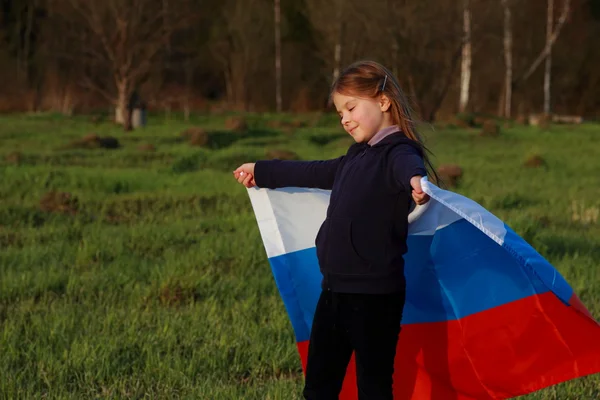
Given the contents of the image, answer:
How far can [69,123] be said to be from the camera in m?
20.6

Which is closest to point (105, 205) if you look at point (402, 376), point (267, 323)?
point (267, 323)

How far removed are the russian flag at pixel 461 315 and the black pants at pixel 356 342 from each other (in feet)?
0.86

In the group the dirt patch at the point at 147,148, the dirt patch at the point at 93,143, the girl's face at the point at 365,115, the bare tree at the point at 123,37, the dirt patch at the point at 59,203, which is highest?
the bare tree at the point at 123,37

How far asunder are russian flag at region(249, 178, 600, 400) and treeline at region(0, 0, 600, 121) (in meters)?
23.2

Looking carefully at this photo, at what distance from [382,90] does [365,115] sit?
0.30 ft

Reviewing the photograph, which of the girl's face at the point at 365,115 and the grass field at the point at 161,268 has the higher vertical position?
the girl's face at the point at 365,115

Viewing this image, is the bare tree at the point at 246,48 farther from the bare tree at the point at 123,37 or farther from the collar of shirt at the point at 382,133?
the collar of shirt at the point at 382,133

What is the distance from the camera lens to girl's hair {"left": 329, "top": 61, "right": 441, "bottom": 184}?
2.65 metres

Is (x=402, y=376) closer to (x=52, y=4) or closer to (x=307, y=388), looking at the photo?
(x=307, y=388)

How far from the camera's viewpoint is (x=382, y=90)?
2654 mm

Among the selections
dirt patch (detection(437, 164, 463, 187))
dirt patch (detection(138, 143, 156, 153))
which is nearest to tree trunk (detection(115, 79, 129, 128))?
dirt patch (detection(138, 143, 156, 153))

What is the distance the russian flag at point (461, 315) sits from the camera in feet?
8.82

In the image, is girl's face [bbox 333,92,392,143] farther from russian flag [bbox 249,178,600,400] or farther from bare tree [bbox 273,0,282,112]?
bare tree [bbox 273,0,282,112]

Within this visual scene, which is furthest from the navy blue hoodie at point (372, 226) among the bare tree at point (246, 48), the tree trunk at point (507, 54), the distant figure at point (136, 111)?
the bare tree at point (246, 48)
